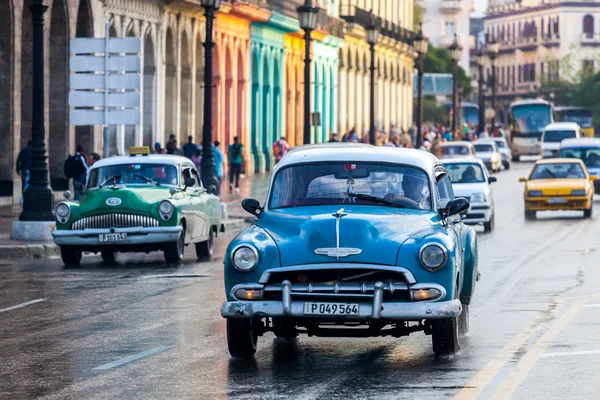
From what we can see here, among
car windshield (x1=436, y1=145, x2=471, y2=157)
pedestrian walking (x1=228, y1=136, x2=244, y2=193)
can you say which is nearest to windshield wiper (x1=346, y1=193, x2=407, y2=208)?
pedestrian walking (x1=228, y1=136, x2=244, y2=193)

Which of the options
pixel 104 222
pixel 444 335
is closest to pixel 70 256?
pixel 104 222

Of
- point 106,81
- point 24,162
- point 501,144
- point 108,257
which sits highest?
point 106,81

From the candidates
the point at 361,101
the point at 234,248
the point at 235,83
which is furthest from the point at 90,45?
the point at 361,101

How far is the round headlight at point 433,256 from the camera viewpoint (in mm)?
13055

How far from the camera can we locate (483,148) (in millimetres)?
75500

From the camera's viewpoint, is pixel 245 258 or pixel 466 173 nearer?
pixel 245 258

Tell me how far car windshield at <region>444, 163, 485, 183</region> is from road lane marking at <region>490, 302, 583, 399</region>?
1850 centimetres

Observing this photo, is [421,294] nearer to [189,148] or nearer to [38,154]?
[38,154]

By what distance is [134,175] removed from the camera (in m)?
25.1

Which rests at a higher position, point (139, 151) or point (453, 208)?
point (139, 151)

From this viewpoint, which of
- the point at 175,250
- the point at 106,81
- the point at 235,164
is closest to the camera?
the point at 175,250

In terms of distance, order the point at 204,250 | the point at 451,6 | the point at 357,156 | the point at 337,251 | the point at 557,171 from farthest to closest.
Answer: the point at 451,6 < the point at 557,171 < the point at 204,250 < the point at 357,156 < the point at 337,251

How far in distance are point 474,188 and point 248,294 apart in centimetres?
2230

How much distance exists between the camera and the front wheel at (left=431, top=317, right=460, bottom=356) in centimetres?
1341
